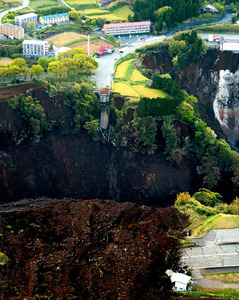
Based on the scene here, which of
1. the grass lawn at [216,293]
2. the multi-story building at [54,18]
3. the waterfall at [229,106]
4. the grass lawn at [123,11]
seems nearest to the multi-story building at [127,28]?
the grass lawn at [123,11]

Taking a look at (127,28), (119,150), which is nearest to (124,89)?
(119,150)

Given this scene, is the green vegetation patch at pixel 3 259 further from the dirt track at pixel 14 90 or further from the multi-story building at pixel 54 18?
the multi-story building at pixel 54 18

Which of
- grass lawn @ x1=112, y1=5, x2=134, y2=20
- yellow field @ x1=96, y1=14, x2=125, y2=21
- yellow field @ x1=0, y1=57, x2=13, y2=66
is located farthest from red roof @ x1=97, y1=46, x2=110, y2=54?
grass lawn @ x1=112, y1=5, x2=134, y2=20

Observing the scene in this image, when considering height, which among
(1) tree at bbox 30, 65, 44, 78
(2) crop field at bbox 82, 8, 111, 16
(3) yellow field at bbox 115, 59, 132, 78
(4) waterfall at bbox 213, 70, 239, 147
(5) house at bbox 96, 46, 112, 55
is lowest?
(4) waterfall at bbox 213, 70, 239, 147

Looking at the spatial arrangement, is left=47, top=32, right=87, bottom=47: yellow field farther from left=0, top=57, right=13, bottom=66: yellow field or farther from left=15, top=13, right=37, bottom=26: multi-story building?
left=0, top=57, right=13, bottom=66: yellow field

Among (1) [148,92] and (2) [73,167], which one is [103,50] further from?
(2) [73,167]
